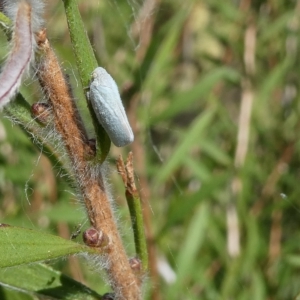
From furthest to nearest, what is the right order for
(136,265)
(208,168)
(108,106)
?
(208,168), (136,265), (108,106)

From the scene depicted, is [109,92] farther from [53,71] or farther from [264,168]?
[264,168]

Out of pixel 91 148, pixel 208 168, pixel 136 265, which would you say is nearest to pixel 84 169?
pixel 91 148

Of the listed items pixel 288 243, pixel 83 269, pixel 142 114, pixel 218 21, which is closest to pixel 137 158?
pixel 142 114

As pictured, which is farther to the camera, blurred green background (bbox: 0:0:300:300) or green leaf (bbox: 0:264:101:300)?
blurred green background (bbox: 0:0:300:300)

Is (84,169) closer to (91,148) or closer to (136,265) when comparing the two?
(91,148)

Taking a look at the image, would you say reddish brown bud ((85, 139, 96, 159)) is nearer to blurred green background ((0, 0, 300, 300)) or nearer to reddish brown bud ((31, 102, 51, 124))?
reddish brown bud ((31, 102, 51, 124))

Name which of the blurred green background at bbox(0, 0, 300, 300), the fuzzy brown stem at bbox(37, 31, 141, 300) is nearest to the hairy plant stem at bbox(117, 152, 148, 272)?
→ the fuzzy brown stem at bbox(37, 31, 141, 300)
